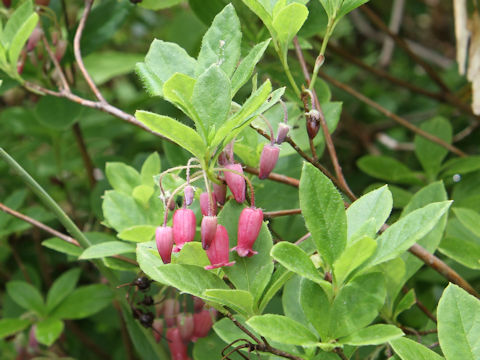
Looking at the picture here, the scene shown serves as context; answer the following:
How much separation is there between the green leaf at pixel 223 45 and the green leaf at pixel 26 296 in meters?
0.94

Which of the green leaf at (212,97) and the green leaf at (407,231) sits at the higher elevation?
the green leaf at (212,97)

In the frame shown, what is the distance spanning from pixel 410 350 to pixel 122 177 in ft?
2.44

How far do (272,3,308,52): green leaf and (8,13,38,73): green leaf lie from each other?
0.49m

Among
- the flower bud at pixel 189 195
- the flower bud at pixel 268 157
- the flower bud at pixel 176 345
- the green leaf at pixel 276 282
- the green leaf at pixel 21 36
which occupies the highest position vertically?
the green leaf at pixel 21 36

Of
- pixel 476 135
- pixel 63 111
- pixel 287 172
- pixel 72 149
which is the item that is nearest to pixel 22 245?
pixel 72 149

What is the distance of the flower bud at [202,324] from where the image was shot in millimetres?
1195

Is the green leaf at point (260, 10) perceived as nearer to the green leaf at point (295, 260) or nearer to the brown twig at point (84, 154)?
the green leaf at point (295, 260)

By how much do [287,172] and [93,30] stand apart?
728 mm

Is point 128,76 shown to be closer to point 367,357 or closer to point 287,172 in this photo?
point 287,172

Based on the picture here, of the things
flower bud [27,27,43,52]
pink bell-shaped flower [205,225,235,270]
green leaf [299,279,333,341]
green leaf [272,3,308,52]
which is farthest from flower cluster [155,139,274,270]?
flower bud [27,27,43,52]

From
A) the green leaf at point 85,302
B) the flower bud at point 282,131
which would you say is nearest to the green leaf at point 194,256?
the flower bud at point 282,131

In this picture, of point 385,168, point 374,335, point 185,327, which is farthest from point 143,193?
point 385,168

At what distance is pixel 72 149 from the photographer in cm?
220

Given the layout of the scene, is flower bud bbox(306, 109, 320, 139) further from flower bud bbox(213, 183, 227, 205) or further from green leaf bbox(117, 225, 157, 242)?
green leaf bbox(117, 225, 157, 242)
